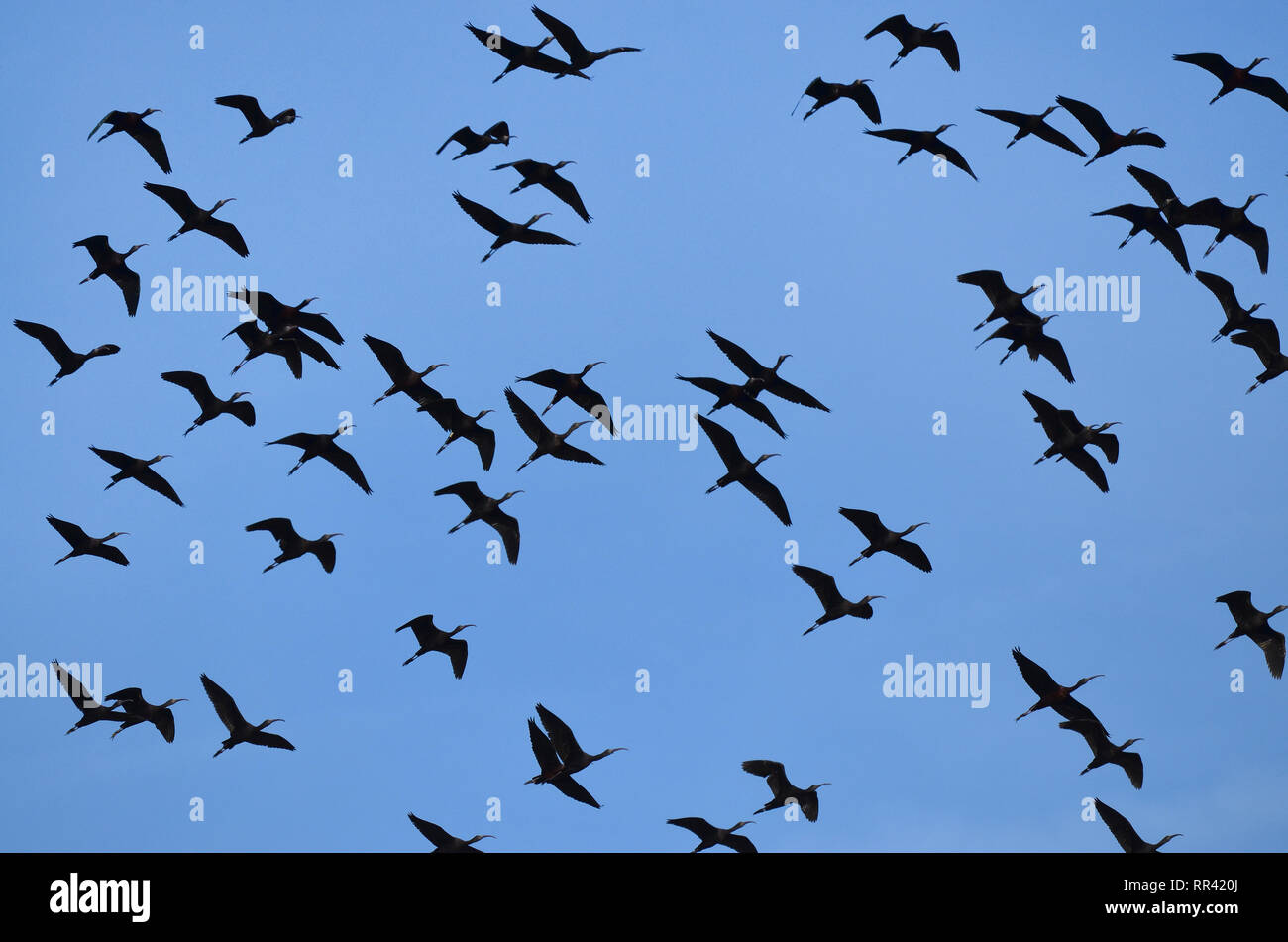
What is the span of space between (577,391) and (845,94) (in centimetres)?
974

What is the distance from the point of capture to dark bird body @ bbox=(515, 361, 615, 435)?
130ft

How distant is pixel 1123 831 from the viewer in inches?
1531

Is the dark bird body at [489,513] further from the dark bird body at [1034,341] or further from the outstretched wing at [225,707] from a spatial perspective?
the dark bird body at [1034,341]

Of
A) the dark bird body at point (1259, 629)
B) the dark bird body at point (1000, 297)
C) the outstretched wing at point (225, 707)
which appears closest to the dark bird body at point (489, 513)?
the outstretched wing at point (225, 707)

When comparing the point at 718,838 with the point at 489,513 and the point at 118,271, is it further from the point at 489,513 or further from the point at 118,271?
the point at 118,271

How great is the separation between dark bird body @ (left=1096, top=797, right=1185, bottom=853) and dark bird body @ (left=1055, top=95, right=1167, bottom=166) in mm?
14702

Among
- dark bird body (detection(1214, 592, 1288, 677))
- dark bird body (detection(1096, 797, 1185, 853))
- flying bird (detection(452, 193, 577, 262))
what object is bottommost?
dark bird body (detection(1096, 797, 1185, 853))

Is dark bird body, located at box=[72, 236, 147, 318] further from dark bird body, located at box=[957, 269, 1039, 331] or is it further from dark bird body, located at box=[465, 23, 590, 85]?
dark bird body, located at box=[957, 269, 1039, 331]

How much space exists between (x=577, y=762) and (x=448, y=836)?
11.2ft

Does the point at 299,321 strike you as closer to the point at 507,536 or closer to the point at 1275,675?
the point at 507,536

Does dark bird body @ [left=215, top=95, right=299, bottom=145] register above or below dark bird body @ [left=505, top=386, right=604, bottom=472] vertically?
above

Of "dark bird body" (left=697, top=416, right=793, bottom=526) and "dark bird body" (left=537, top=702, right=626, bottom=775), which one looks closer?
"dark bird body" (left=537, top=702, right=626, bottom=775)

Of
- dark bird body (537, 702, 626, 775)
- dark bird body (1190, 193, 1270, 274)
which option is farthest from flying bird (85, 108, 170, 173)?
dark bird body (1190, 193, 1270, 274)
